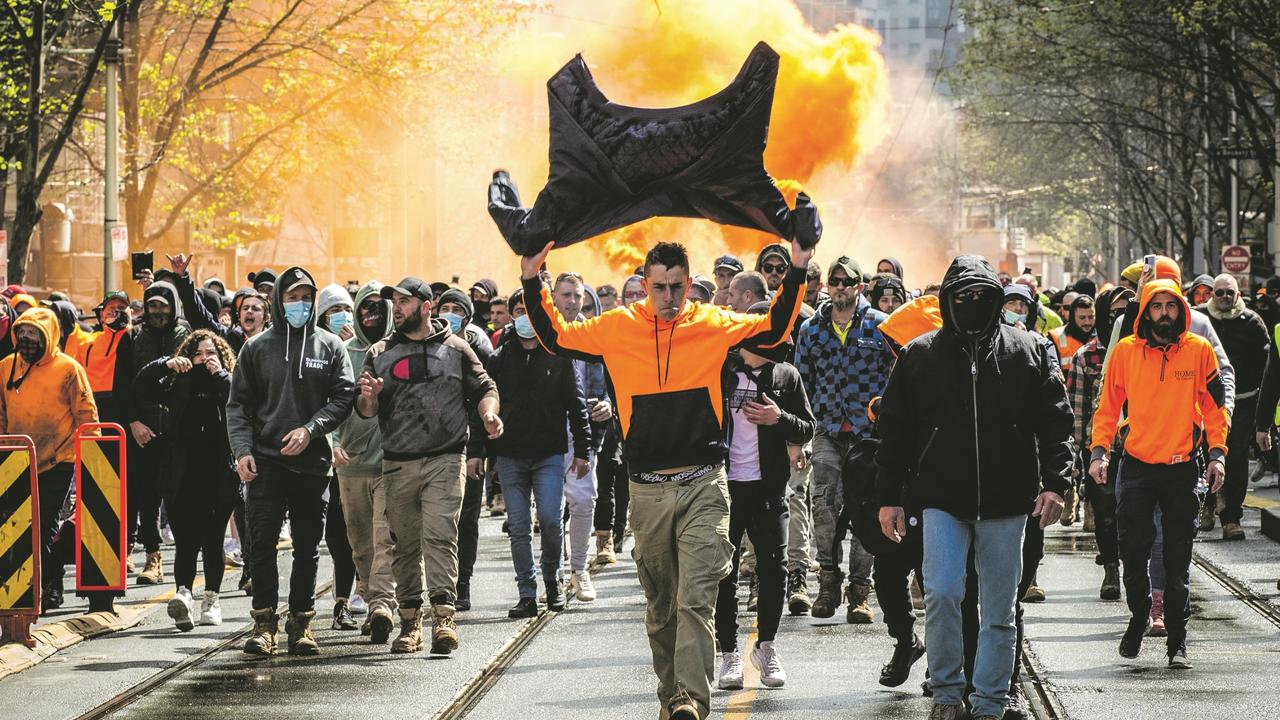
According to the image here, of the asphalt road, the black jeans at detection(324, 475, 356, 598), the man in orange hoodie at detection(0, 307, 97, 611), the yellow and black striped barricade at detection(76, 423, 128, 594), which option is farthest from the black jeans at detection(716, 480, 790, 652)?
the man in orange hoodie at detection(0, 307, 97, 611)

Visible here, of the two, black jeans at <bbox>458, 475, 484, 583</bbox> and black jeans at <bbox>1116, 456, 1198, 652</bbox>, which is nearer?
black jeans at <bbox>1116, 456, 1198, 652</bbox>

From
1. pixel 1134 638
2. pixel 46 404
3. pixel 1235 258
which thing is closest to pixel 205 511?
pixel 46 404

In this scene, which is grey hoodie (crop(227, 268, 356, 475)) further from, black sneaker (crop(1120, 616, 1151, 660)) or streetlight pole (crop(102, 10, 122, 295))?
streetlight pole (crop(102, 10, 122, 295))

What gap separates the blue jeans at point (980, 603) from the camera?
7.68 metres

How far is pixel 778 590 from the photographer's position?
9.46 meters

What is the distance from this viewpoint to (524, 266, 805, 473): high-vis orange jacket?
25.8 feet

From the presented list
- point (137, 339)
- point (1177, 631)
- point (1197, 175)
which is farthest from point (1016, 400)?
point (1197, 175)

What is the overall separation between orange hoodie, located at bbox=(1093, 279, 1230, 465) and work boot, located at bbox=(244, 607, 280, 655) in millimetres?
4322

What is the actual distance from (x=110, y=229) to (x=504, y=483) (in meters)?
15.9

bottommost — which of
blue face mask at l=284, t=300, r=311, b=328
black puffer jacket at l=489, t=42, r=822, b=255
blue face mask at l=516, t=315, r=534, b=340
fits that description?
blue face mask at l=516, t=315, r=534, b=340

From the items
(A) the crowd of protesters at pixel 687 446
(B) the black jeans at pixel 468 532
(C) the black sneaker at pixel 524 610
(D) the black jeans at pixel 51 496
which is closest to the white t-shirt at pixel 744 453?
(A) the crowd of protesters at pixel 687 446

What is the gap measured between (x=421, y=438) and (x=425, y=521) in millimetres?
441

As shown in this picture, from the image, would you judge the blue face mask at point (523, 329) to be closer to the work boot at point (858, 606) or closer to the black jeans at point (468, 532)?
the black jeans at point (468, 532)

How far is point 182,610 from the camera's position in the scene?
1117 centimetres
